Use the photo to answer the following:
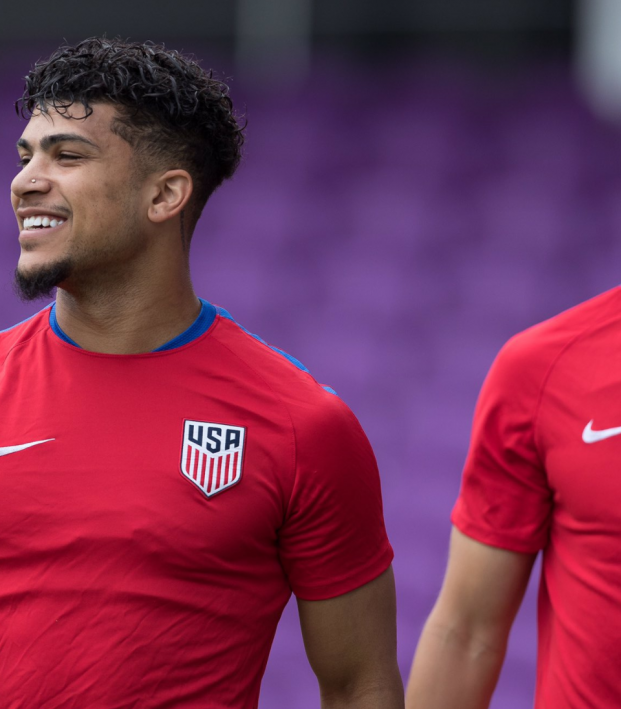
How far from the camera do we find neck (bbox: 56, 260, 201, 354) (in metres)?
2.12

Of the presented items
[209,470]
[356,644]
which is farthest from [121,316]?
[356,644]

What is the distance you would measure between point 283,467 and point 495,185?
3.99m

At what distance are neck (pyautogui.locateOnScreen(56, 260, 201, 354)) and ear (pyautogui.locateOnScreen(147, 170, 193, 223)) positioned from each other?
12 centimetres

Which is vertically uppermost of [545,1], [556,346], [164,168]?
[545,1]

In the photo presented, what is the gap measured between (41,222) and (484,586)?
1.05 m

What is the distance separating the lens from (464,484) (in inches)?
89.1

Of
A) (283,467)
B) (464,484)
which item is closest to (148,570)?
(283,467)

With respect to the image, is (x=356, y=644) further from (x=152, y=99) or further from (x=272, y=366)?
(x=152, y=99)

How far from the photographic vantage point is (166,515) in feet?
6.43

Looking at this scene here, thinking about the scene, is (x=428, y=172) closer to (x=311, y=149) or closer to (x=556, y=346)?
(x=311, y=149)

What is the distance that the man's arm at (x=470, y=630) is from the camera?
7.38 feet

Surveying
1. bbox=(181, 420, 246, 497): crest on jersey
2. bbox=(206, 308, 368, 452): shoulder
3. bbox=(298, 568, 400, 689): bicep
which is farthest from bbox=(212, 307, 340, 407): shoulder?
bbox=(298, 568, 400, 689): bicep

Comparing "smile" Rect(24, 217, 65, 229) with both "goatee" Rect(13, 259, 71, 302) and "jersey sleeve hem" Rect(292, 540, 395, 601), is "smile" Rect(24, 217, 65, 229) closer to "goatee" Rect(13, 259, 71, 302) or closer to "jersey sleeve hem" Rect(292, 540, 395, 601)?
"goatee" Rect(13, 259, 71, 302)

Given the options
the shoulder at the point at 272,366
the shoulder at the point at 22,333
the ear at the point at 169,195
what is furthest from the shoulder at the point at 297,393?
the shoulder at the point at 22,333
